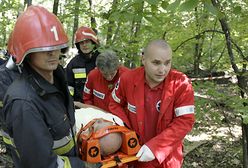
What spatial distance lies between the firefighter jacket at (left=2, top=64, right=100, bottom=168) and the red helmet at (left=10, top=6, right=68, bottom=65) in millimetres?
145

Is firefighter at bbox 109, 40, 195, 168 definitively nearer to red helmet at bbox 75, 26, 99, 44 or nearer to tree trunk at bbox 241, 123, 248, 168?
tree trunk at bbox 241, 123, 248, 168

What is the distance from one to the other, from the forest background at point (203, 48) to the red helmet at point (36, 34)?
0.91m

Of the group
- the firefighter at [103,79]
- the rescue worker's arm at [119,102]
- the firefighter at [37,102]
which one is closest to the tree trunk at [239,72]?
the firefighter at [103,79]

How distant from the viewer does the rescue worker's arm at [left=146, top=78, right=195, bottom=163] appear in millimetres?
2359

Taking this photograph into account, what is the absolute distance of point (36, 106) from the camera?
1635 mm

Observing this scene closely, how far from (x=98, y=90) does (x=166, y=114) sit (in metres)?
1.78

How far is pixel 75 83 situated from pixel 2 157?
1469 mm

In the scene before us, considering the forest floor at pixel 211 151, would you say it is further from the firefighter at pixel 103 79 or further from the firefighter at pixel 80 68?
the firefighter at pixel 103 79

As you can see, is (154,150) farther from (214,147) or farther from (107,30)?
(107,30)

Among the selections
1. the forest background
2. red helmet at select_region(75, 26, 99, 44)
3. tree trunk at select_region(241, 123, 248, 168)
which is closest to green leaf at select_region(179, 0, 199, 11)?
the forest background

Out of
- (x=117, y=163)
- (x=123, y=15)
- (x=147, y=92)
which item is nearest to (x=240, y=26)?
(x=123, y=15)

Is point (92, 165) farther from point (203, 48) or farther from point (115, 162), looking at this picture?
point (203, 48)

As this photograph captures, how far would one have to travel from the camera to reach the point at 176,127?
2391 mm

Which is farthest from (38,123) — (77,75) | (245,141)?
(245,141)
